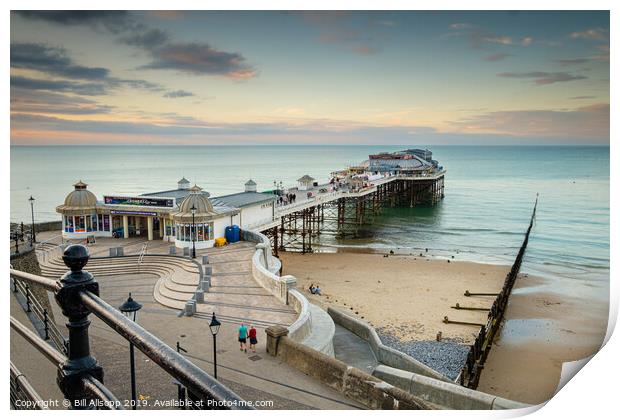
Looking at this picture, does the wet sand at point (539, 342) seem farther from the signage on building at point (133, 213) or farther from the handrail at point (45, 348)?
the signage on building at point (133, 213)

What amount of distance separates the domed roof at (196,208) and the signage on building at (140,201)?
2251 mm

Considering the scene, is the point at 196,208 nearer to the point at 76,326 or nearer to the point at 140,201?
the point at 140,201

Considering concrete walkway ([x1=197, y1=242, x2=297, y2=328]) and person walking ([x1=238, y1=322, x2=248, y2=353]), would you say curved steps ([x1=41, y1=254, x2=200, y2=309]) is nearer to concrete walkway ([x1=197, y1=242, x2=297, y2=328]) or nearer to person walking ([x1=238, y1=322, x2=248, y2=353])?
concrete walkway ([x1=197, y1=242, x2=297, y2=328])

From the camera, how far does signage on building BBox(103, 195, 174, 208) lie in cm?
2806

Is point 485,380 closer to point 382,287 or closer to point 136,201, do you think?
point 382,287

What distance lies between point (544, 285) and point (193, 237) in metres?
21.1

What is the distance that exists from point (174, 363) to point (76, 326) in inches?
34.1

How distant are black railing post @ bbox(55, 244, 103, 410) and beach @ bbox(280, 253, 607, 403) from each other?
51.8 feet

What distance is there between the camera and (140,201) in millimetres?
28422

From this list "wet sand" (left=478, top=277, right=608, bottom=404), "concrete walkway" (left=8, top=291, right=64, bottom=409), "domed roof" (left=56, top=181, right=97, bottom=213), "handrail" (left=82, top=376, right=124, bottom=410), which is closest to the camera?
"handrail" (left=82, top=376, right=124, bottom=410)

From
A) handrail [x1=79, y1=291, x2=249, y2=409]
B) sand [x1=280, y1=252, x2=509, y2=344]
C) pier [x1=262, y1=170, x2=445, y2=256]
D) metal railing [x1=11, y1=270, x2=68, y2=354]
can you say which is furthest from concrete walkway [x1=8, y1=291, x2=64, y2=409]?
pier [x1=262, y1=170, x2=445, y2=256]

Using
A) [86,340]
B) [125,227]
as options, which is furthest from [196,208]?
[86,340]

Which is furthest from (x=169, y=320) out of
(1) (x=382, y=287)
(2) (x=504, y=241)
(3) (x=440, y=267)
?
(2) (x=504, y=241)

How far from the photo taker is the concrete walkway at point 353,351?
14.9m
